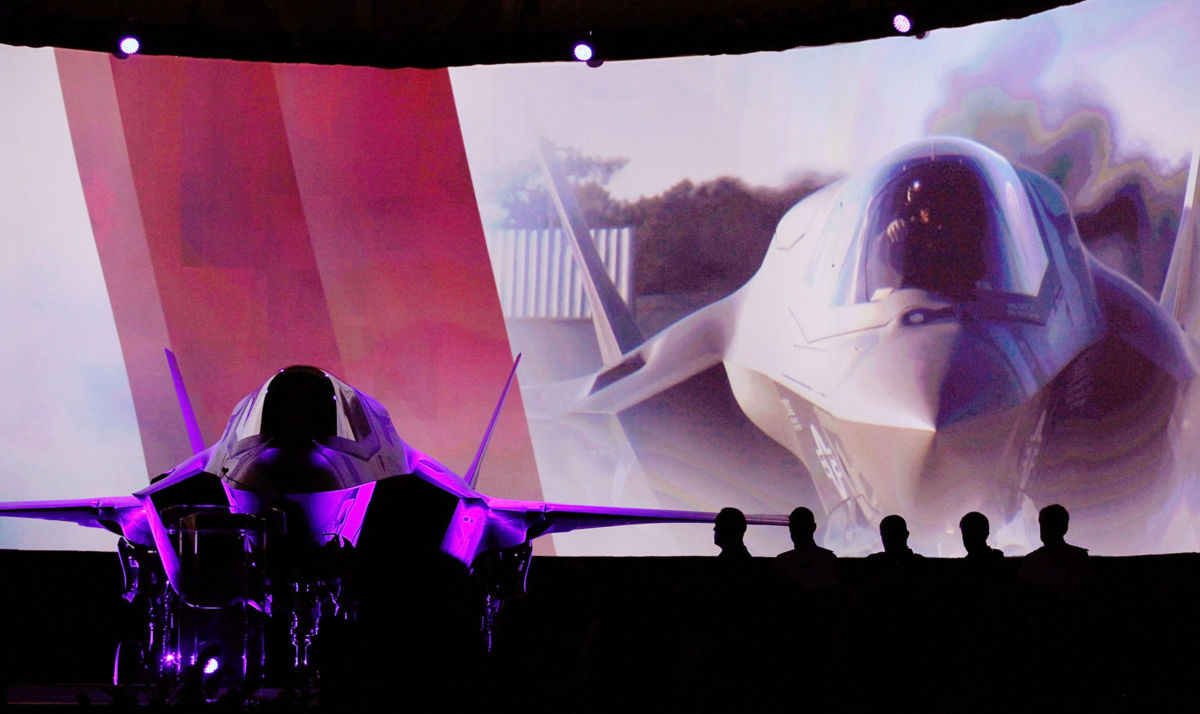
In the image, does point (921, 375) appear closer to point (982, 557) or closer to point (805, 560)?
point (805, 560)

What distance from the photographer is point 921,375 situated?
714cm

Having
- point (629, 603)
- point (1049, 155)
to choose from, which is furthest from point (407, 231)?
point (629, 603)

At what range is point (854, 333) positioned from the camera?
7.34 meters

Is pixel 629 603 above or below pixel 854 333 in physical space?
below

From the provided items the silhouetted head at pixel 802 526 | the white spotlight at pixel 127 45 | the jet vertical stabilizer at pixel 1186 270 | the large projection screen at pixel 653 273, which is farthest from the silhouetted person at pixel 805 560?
the white spotlight at pixel 127 45

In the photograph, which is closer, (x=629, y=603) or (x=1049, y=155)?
(x=629, y=603)

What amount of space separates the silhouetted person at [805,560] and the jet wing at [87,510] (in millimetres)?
4166

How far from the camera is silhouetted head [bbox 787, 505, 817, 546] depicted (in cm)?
492

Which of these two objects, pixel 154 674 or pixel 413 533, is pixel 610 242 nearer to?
pixel 413 533

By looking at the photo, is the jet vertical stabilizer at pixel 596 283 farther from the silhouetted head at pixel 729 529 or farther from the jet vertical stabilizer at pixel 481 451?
the silhouetted head at pixel 729 529

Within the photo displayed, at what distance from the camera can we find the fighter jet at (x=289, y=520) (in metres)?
4.24

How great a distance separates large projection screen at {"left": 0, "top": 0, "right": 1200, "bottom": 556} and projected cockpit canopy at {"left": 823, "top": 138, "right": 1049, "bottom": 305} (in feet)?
0.11

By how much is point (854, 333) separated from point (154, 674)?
510cm

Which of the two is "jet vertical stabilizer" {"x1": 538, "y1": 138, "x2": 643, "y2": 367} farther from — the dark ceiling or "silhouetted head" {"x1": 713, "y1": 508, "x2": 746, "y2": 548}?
"silhouetted head" {"x1": 713, "y1": 508, "x2": 746, "y2": 548}
